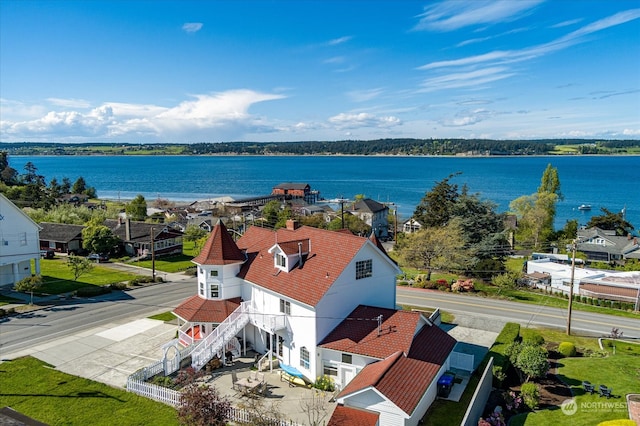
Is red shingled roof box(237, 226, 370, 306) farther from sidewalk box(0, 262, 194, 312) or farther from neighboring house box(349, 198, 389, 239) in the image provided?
neighboring house box(349, 198, 389, 239)

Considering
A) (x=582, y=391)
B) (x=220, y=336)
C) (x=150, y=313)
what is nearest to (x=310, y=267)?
(x=220, y=336)

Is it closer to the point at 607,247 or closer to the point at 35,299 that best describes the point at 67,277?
the point at 35,299

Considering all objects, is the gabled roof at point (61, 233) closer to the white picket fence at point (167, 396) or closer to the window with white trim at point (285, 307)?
the white picket fence at point (167, 396)

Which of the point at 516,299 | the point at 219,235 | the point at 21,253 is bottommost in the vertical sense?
the point at 516,299

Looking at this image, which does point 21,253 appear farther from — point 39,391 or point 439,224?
point 439,224

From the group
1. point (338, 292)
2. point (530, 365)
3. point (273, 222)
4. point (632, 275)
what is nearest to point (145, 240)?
point (273, 222)

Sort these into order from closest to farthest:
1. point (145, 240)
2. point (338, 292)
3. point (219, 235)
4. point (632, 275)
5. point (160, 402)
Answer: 1. point (160, 402)
2. point (338, 292)
3. point (219, 235)
4. point (632, 275)
5. point (145, 240)

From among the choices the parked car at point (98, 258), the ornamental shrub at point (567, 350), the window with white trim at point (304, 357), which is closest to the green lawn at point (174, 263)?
the parked car at point (98, 258)
